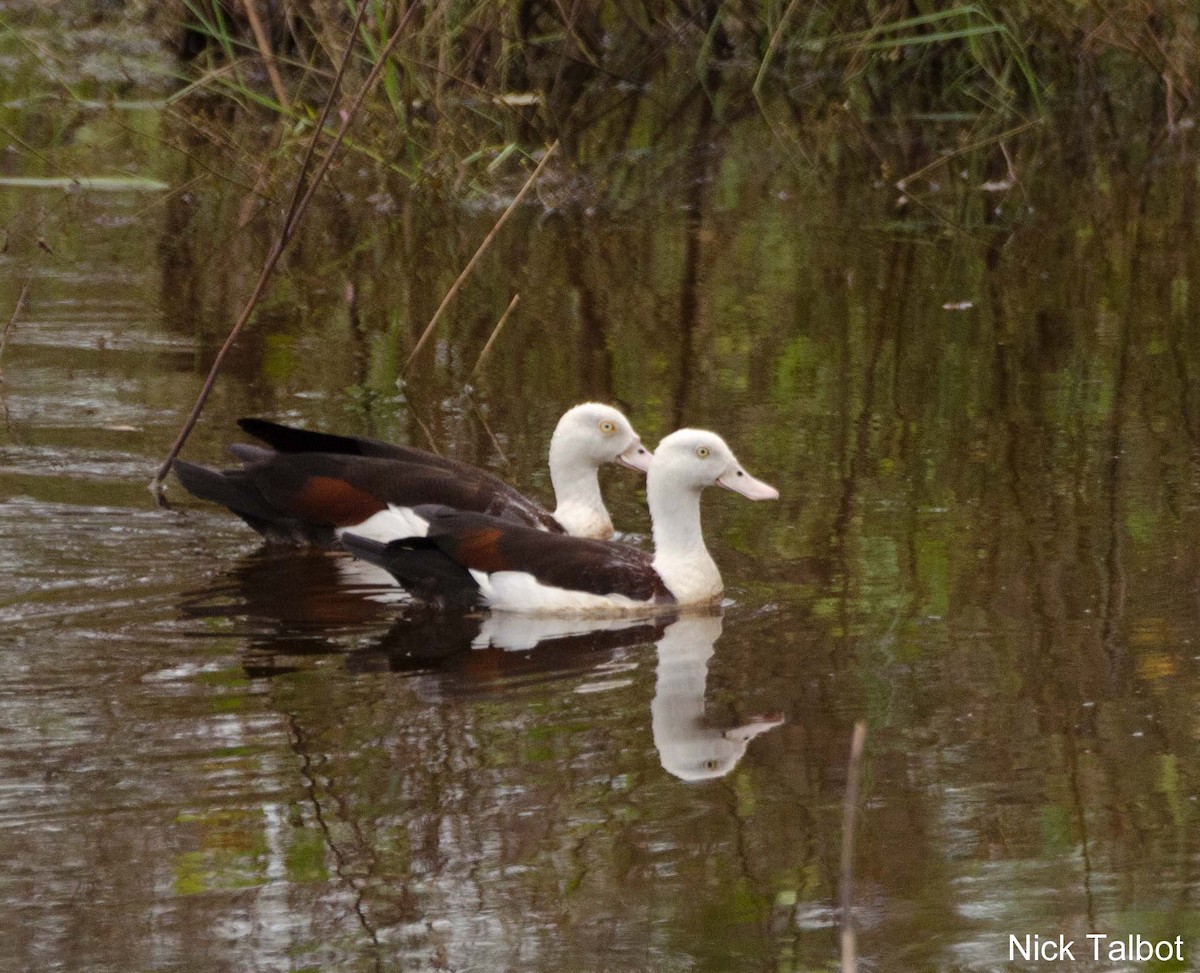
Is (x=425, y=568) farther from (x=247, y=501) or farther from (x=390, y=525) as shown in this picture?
(x=247, y=501)

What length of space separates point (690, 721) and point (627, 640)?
987mm

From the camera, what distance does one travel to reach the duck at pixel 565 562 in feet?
24.6

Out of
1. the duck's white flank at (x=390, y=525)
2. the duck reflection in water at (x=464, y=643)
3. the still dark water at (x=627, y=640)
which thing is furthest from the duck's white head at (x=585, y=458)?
the duck reflection in water at (x=464, y=643)

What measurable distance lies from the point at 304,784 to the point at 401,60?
7880 mm

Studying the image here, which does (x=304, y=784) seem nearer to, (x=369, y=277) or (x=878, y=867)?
(x=878, y=867)

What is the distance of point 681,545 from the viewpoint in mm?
7641

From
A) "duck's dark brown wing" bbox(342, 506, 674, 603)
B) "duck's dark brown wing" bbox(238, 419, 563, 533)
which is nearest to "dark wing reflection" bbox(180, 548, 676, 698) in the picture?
"duck's dark brown wing" bbox(342, 506, 674, 603)

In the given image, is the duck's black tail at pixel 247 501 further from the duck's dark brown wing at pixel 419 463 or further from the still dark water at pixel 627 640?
the duck's dark brown wing at pixel 419 463

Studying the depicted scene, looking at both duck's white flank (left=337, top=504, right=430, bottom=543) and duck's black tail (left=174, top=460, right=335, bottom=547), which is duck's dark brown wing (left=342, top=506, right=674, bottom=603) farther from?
duck's black tail (left=174, top=460, right=335, bottom=547)

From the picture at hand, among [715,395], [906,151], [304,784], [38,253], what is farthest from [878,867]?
[906,151]

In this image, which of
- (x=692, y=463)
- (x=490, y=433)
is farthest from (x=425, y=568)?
(x=490, y=433)

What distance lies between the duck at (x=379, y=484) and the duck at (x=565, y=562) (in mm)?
362

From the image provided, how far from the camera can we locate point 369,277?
12.7 metres

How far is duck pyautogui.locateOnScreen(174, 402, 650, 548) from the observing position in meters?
8.13
